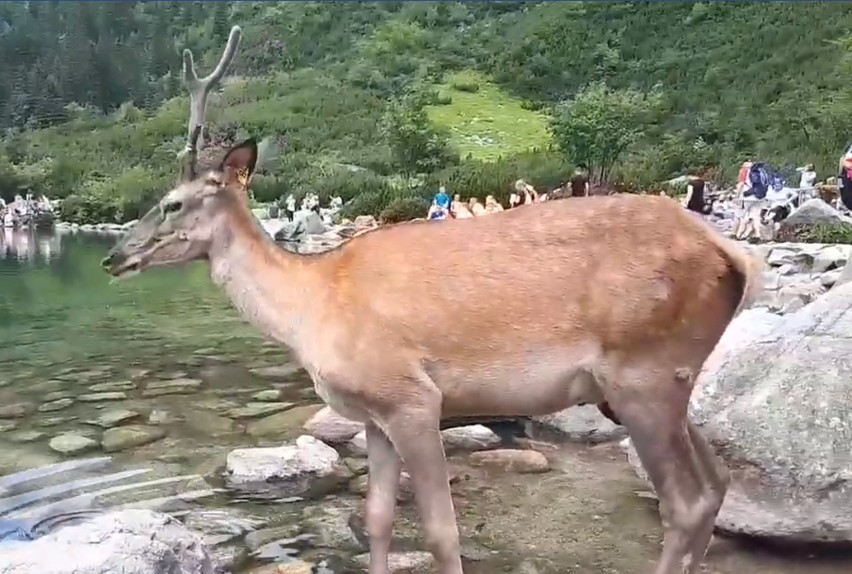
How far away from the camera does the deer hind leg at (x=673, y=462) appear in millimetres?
3959

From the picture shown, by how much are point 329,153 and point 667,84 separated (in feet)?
35.6

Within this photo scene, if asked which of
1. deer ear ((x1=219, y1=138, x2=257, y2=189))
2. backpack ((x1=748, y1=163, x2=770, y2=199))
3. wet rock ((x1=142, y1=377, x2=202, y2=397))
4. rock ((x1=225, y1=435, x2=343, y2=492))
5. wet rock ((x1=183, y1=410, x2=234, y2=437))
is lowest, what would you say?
backpack ((x1=748, y1=163, x2=770, y2=199))

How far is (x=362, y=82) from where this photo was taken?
1523 inches

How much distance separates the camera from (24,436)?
7512 mm

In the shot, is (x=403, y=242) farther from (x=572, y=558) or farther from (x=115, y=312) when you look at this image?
(x=115, y=312)

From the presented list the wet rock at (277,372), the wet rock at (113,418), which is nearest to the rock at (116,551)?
the wet rock at (113,418)

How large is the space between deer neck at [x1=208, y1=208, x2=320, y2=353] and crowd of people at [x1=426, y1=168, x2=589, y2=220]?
17.3 metres

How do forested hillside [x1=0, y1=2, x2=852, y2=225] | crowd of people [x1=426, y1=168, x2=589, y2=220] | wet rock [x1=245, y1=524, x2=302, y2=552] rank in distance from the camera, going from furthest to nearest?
1. forested hillside [x1=0, y1=2, x2=852, y2=225]
2. crowd of people [x1=426, y1=168, x2=589, y2=220]
3. wet rock [x1=245, y1=524, x2=302, y2=552]

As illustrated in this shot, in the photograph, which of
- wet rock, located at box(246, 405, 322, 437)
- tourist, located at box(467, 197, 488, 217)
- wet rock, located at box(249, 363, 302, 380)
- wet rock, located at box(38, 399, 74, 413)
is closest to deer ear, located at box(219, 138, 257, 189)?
wet rock, located at box(246, 405, 322, 437)

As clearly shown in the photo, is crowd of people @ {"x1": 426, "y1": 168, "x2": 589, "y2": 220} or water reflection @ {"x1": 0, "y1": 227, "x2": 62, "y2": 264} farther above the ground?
crowd of people @ {"x1": 426, "y1": 168, "x2": 589, "y2": 220}

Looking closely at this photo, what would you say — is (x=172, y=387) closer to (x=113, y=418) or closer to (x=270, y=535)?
(x=113, y=418)

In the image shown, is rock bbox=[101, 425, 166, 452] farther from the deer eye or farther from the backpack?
the backpack

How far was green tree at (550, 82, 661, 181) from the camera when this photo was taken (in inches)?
1141

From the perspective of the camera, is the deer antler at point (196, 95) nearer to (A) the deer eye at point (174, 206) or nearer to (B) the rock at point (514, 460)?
(A) the deer eye at point (174, 206)
